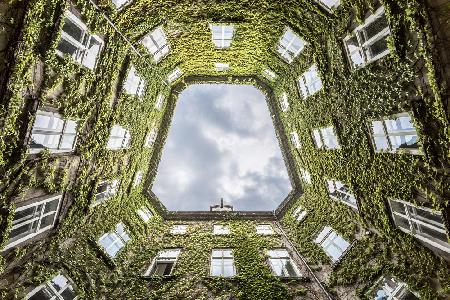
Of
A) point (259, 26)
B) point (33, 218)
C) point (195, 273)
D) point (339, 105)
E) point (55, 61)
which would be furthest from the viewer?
point (259, 26)

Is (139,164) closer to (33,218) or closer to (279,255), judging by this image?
(33,218)

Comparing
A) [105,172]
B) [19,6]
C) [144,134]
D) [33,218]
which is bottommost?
[33,218]

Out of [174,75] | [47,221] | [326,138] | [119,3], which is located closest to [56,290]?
[47,221]

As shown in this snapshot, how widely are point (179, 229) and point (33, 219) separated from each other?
9699 mm

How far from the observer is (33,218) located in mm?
8469

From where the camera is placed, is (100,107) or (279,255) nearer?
(100,107)

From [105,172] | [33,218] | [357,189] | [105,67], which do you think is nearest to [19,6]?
[105,67]

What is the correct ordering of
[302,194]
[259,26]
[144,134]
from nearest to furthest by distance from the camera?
[259,26]
[144,134]
[302,194]

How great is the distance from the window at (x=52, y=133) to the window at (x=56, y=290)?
4570 millimetres

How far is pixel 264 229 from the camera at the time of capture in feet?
57.4

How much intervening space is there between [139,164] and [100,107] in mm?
6798

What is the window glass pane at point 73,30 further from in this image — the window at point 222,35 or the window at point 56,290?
the window at point 56,290

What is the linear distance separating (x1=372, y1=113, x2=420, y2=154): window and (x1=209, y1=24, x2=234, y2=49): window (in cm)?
878

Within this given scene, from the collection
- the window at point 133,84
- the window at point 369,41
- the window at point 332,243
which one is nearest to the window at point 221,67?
the window at point 133,84
